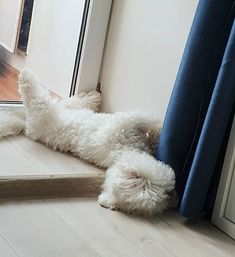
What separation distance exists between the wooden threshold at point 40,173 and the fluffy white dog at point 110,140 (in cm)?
5


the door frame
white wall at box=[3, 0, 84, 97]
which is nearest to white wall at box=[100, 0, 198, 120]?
the door frame

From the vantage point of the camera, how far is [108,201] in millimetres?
1765

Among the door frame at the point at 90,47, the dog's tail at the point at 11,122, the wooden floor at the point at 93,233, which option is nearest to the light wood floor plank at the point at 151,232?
the wooden floor at the point at 93,233

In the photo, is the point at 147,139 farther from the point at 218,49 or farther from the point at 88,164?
the point at 218,49

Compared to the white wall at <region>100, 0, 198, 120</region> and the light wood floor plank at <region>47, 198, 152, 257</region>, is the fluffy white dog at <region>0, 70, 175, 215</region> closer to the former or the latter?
the light wood floor plank at <region>47, 198, 152, 257</region>

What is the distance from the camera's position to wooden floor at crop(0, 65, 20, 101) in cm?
233

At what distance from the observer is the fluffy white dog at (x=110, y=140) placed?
1743 millimetres

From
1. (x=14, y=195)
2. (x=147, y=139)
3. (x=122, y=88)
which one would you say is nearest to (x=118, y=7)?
(x=122, y=88)

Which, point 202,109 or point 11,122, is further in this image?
point 11,122

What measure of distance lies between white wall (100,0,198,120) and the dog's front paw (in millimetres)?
441

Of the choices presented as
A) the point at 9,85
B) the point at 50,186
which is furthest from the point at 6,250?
the point at 9,85

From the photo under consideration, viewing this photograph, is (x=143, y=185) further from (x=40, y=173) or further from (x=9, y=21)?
(x=9, y=21)

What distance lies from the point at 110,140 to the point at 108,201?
26 cm

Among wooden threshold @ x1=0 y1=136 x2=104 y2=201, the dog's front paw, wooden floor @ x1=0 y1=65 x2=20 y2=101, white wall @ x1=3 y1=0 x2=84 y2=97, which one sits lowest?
the dog's front paw
